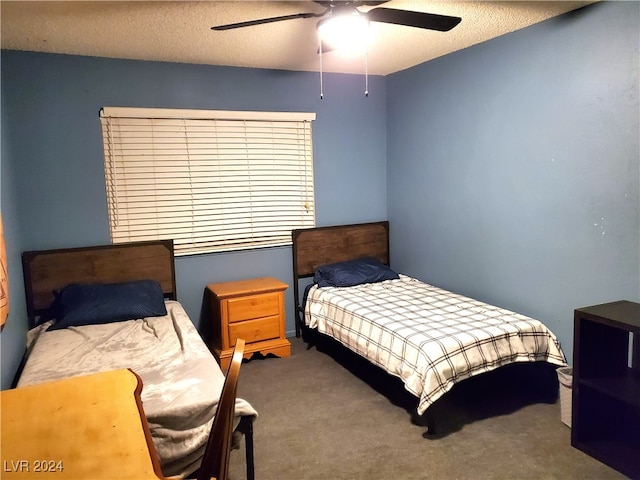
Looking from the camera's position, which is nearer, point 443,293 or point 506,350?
point 506,350

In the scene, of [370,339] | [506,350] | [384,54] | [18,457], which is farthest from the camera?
[384,54]

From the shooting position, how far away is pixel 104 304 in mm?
3178

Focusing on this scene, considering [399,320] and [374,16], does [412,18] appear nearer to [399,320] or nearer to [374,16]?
[374,16]

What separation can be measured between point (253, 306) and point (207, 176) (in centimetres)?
116

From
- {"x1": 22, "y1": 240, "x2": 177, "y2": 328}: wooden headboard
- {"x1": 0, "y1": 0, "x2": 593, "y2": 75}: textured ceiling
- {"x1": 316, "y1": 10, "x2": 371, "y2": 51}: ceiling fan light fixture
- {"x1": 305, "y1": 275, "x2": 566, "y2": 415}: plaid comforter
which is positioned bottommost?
{"x1": 305, "y1": 275, "x2": 566, "y2": 415}: plaid comforter

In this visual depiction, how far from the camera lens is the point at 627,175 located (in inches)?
102

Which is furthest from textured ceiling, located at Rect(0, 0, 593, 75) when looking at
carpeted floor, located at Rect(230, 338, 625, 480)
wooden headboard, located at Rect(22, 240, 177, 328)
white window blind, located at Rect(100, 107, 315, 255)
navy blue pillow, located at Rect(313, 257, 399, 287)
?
carpeted floor, located at Rect(230, 338, 625, 480)

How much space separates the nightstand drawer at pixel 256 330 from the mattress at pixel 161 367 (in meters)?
0.49

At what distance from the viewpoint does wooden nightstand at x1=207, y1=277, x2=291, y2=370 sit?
11.9ft

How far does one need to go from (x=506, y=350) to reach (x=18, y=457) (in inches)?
98.8

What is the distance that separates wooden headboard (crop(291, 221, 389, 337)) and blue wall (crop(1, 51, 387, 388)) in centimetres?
9

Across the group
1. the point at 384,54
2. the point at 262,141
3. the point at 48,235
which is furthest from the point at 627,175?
the point at 48,235

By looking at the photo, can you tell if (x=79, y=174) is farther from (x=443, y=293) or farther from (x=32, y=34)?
(x=443, y=293)

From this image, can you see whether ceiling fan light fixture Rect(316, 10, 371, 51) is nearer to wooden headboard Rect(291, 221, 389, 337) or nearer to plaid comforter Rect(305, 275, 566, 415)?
plaid comforter Rect(305, 275, 566, 415)
